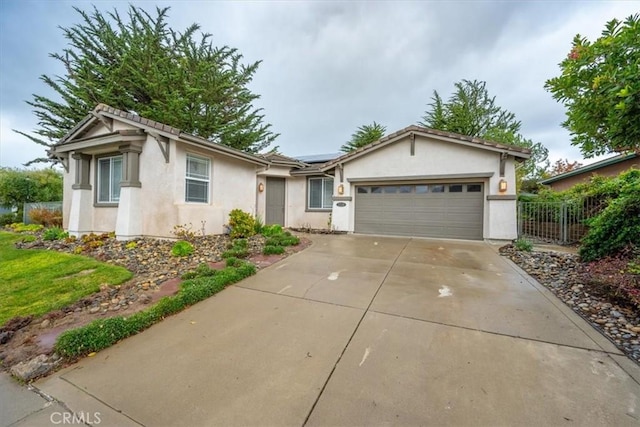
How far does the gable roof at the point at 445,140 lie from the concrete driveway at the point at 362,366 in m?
5.82

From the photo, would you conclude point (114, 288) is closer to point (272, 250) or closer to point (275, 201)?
point (272, 250)

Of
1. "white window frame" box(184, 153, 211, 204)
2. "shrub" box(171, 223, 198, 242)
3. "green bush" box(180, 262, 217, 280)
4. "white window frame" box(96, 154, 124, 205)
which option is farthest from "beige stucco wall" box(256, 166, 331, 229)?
"green bush" box(180, 262, 217, 280)

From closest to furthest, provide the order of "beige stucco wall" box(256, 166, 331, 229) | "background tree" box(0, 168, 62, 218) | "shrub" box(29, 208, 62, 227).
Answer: "shrub" box(29, 208, 62, 227), "beige stucco wall" box(256, 166, 331, 229), "background tree" box(0, 168, 62, 218)

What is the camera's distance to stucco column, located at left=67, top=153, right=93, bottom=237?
8.26m

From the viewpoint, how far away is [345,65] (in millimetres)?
12531

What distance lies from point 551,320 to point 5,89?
913 inches

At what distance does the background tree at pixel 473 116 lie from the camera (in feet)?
60.2

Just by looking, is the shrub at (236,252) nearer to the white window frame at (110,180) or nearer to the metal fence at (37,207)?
the white window frame at (110,180)

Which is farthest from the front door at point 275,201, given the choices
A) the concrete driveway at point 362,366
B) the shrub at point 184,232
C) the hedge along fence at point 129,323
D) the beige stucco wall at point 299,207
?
the concrete driveway at point 362,366

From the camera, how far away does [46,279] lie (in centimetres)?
452

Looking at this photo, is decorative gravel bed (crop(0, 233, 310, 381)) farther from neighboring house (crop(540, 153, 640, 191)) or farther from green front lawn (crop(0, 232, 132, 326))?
neighboring house (crop(540, 153, 640, 191))

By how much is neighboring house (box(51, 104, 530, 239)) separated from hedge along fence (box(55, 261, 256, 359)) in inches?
169

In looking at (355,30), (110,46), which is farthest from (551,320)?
(110,46)

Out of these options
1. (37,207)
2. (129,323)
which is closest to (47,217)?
(37,207)
